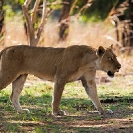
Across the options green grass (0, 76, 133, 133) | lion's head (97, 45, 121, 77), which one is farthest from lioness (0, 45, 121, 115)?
green grass (0, 76, 133, 133)

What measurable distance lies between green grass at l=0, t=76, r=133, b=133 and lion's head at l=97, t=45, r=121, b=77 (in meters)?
0.67

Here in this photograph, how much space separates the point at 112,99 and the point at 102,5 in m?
12.5

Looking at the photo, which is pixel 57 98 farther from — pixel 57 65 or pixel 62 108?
pixel 62 108

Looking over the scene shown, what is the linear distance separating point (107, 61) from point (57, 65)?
72 centimetres

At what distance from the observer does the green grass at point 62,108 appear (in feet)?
22.4

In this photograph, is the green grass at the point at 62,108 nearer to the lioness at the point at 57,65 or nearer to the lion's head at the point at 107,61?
the lioness at the point at 57,65

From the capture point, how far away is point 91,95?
8.14m

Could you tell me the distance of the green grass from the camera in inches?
269

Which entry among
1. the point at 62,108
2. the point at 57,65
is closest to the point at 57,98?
the point at 57,65

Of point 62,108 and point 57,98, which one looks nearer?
point 57,98

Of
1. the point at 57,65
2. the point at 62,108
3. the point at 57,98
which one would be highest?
the point at 57,65

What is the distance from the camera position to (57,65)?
7992 millimetres

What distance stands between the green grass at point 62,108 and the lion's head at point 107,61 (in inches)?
26.3

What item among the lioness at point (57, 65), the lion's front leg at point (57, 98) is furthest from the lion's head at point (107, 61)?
the lion's front leg at point (57, 98)
